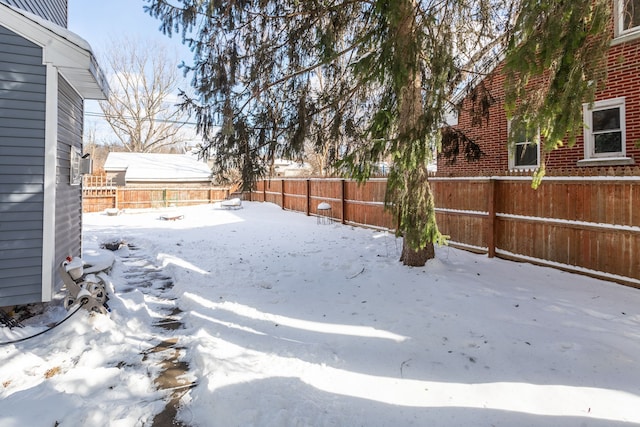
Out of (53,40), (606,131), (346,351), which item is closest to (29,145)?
(53,40)

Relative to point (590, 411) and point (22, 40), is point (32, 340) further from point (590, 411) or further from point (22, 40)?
point (590, 411)

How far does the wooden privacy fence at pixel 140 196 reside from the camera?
21.6 metres

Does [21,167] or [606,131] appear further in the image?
[606,131]

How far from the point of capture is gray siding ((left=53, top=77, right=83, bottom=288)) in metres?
5.13

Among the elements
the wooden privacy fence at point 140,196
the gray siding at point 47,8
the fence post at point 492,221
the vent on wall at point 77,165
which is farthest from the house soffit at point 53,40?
the wooden privacy fence at point 140,196

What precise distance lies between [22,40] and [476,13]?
23.1 feet

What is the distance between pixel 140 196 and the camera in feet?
76.2

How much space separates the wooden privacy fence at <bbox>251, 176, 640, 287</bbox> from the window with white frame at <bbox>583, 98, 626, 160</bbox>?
3.16 metres

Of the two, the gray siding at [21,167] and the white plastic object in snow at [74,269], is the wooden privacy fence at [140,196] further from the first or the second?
the white plastic object in snow at [74,269]

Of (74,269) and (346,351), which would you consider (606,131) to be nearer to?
(346,351)

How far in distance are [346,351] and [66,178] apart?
16.3 feet

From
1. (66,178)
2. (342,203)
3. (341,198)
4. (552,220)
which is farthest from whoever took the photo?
(341,198)

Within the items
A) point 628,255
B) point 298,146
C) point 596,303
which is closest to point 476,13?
point 298,146

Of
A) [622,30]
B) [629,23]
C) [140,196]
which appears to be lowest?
[140,196]
